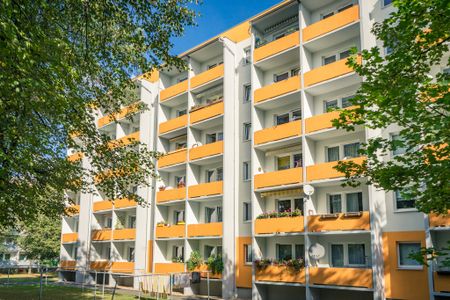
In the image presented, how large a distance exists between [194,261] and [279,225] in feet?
24.3

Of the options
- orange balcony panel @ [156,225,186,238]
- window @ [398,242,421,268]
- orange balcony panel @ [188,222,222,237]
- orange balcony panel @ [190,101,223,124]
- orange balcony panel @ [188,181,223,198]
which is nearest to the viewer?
window @ [398,242,421,268]

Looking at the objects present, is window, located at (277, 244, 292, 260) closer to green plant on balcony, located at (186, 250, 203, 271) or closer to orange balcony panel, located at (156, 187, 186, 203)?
green plant on balcony, located at (186, 250, 203, 271)

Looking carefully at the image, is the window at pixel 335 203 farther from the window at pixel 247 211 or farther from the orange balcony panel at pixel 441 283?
the orange balcony panel at pixel 441 283

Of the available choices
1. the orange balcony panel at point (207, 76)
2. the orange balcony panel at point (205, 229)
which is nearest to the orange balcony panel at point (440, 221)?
the orange balcony panel at point (205, 229)

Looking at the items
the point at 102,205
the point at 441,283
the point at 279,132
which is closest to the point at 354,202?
the point at 279,132

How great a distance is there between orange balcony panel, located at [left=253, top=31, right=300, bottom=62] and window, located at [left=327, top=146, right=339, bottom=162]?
266 inches

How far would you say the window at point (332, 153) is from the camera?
24.5 meters

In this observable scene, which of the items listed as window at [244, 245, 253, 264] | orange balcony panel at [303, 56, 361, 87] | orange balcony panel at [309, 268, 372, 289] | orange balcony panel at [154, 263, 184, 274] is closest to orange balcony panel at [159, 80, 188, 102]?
orange balcony panel at [303, 56, 361, 87]

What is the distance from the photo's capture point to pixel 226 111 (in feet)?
95.8

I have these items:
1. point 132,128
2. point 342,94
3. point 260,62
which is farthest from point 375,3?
point 132,128

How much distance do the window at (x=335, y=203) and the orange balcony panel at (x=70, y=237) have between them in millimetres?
28127

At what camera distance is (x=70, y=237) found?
43.2 m

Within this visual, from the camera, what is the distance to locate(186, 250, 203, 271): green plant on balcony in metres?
28.3

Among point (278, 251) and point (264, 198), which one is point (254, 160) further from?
point (278, 251)
